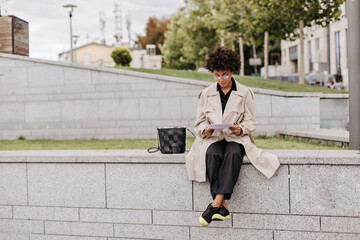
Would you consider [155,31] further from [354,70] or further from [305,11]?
[354,70]

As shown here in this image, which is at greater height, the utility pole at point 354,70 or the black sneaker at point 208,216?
the utility pole at point 354,70

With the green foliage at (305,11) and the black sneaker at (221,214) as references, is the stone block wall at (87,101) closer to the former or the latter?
the green foliage at (305,11)

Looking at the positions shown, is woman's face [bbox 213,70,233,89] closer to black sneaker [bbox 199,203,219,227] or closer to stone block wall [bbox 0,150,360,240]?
stone block wall [bbox 0,150,360,240]

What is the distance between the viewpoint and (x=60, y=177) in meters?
5.42

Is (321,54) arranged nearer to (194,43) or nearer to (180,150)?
(194,43)

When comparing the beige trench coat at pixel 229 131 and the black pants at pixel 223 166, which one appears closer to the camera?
the black pants at pixel 223 166

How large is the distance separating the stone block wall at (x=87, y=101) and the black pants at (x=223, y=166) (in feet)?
24.6

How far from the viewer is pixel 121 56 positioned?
21031mm

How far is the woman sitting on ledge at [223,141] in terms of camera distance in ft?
15.1

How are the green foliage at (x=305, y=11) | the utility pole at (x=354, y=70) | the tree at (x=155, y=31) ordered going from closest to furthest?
the utility pole at (x=354, y=70)
the green foliage at (x=305, y=11)
the tree at (x=155, y=31)

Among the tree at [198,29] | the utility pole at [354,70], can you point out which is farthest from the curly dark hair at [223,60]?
the tree at [198,29]

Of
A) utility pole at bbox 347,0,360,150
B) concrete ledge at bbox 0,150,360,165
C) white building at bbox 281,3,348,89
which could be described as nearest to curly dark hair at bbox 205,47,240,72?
concrete ledge at bbox 0,150,360,165

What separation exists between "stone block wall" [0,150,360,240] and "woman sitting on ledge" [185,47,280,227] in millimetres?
181

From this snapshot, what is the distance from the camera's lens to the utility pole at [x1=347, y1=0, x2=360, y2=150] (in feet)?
16.4
